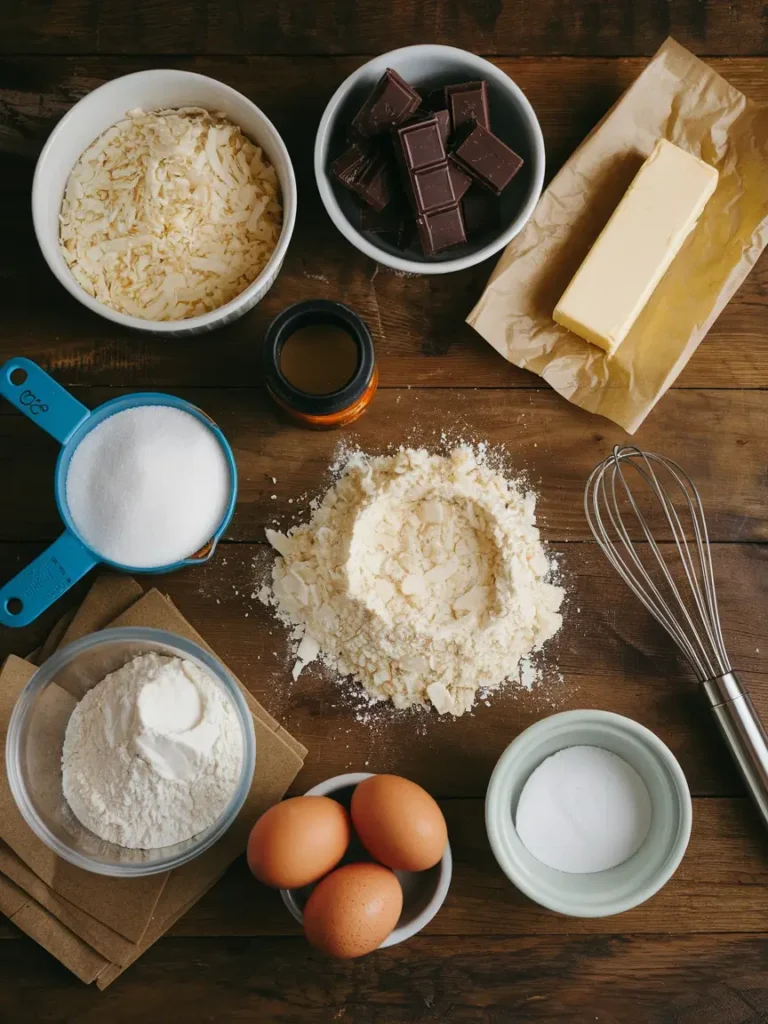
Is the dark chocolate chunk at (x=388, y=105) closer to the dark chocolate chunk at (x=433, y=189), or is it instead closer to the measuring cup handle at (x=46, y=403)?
the dark chocolate chunk at (x=433, y=189)

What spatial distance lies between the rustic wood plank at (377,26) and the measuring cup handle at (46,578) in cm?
69

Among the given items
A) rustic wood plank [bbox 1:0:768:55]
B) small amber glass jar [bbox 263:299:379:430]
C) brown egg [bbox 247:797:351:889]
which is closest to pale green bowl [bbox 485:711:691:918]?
brown egg [bbox 247:797:351:889]

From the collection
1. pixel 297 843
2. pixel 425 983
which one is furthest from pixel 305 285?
pixel 425 983

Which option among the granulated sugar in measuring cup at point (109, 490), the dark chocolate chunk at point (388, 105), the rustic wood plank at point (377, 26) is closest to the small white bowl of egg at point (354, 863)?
the granulated sugar in measuring cup at point (109, 490)

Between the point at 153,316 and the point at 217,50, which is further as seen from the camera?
the point at 217,50

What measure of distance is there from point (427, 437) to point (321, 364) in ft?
0.57

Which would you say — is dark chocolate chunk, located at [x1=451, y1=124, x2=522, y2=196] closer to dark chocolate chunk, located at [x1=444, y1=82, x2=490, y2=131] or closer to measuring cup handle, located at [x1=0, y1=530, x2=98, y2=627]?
dark chocolate chunk, located at [x1=444, y1=82, x2=490, y2=131]

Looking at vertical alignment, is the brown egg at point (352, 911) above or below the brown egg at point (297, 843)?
below

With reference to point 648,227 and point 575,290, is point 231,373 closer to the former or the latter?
point 575,290

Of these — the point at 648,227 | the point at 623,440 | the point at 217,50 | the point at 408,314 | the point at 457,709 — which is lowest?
the point at 457,709

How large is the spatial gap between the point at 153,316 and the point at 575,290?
54 cm

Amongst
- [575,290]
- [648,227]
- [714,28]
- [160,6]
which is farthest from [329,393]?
[714,28]

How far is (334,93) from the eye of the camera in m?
1.12

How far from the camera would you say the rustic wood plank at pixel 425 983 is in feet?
3.49
